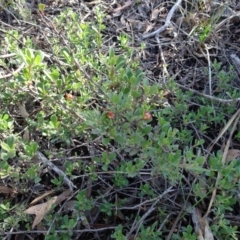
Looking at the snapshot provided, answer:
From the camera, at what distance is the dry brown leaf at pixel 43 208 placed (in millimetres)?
1482

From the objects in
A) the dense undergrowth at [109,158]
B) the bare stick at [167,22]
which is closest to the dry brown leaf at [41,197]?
the dense undergrowth at [109,158]

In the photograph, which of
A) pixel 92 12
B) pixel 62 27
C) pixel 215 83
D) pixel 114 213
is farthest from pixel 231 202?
pixel 92 12

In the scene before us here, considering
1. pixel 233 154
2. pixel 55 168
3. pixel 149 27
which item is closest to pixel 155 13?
pixel 149 27

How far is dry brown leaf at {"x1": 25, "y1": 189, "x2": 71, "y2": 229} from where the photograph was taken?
58.4 inches

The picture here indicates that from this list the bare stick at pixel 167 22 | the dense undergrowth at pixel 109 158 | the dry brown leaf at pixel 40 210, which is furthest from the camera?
the bare stick at pixel 167 22

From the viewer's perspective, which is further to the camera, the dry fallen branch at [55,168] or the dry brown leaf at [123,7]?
the dry brown leaf at [123,7]

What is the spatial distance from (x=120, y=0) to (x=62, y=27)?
62 centimetres

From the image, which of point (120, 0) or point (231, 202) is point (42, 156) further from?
point (120, 0)

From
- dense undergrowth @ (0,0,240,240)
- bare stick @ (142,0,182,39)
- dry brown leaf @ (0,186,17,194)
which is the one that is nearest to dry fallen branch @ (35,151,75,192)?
dense undergrowth @ (0,0,240,240)

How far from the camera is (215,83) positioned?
6.57 feet

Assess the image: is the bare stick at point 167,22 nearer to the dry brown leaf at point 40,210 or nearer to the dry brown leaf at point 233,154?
the dry brown leaf at point 233,154

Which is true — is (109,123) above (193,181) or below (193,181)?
above

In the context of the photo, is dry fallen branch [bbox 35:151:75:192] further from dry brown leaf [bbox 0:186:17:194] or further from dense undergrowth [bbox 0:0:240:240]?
dry brown leaf [bbox 0:186:17:194]

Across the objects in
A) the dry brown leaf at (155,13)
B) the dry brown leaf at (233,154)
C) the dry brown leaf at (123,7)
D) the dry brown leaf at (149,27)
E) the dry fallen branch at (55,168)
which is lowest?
the dry brown leaf at (233,154)
